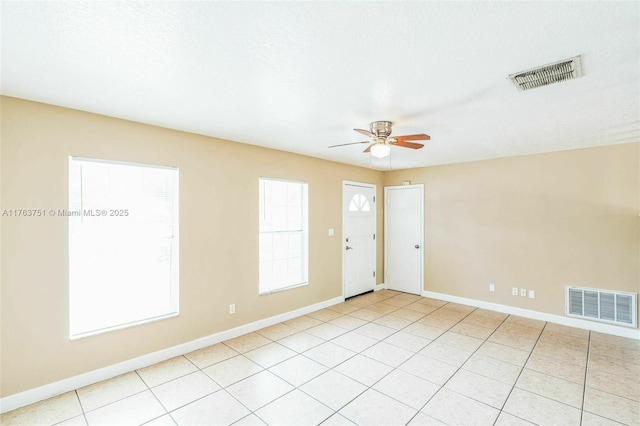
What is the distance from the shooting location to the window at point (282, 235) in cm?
410

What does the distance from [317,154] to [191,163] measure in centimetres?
186

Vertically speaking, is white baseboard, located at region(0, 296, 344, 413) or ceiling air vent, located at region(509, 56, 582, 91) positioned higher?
ceiling air vent, located at region(509, 56, 582, 91)

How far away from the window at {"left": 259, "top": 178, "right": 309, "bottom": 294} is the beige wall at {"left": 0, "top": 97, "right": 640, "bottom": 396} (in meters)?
0.15

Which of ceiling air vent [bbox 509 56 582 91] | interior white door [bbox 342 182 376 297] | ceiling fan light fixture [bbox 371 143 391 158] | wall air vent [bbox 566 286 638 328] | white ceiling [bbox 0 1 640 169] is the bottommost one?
wall air vent [bbox 566 286 638 328]

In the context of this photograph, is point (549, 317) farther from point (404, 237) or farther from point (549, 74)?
point (549, 74)

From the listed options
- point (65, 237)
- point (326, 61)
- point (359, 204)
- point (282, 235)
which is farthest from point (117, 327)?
point (359, 204)

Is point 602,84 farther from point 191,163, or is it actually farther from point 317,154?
point 191,163

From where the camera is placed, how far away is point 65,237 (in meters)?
2.54

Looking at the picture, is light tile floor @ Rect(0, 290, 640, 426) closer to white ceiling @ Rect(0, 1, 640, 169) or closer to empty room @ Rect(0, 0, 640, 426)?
empty room @ Rect(0, 0, 640, 426)

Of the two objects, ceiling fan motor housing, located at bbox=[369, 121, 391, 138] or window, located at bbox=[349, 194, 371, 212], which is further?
window, located at bbox=[349, 194, 371, 212]

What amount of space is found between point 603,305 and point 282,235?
4.40 metres

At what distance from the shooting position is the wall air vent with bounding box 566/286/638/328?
3.64 meters

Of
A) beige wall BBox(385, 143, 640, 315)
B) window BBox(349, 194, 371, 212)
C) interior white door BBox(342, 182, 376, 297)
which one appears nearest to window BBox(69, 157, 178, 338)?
interior white door BBox(342, 182, 376, 297)

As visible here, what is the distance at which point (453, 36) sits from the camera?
4.96 feet
